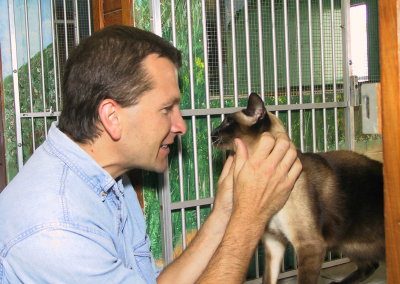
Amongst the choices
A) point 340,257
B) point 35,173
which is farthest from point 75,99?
point 340,257

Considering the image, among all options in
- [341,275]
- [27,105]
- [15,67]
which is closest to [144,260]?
[341,275]

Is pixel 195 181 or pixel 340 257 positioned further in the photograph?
pixel 340 257

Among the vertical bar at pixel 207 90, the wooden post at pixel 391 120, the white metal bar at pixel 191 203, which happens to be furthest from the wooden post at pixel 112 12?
the wooden post at pixel 391 120

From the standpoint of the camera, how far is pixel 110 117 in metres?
1.46

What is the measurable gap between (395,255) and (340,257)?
254 cm

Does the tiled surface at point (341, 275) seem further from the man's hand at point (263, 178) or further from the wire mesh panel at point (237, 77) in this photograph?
the man's hand at point (263, 178)

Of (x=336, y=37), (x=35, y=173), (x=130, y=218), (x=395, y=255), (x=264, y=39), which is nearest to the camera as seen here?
(x=395, y=255)

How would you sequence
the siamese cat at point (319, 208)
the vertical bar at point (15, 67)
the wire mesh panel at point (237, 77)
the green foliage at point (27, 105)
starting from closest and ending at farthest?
the siamese cat at point (319, 208), the wire mesh panel at point (237, 77), the vertical bar at point (15, 67), the green foliage at point (27, 105)

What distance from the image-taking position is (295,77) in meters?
3.01

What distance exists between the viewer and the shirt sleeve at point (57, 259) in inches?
45.4

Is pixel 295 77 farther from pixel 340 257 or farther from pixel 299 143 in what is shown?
pixel 340 257

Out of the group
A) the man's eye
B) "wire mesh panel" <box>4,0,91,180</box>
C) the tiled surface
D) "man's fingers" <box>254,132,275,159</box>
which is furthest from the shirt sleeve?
"wire mesh panel" <box>4,0,91,180</box>

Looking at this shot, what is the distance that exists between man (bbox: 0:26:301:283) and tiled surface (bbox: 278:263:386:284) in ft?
5.27

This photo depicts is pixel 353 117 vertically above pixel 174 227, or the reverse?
pixel 353 117
